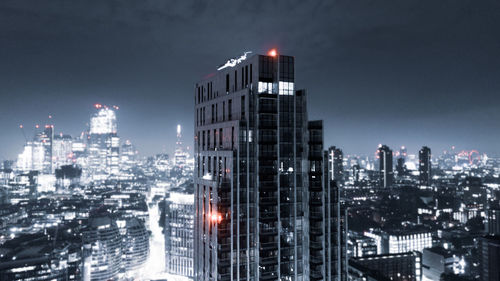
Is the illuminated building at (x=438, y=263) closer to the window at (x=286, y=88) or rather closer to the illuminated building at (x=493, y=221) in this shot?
the illuminated building at (x=493, y=221)

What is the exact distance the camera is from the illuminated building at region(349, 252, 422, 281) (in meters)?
116

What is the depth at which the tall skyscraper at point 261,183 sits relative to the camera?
4062 centimetres

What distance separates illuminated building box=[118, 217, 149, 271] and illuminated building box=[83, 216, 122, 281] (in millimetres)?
3303

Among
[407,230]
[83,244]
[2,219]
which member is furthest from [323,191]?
[2,219]

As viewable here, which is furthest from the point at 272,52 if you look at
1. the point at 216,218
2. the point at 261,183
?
the point at 216,218

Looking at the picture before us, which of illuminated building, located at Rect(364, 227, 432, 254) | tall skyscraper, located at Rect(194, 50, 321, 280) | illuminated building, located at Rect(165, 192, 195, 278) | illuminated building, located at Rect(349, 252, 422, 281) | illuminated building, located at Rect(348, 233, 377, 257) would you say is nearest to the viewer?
tall skyscraper, located at Rect(194, 50, 321, 280)

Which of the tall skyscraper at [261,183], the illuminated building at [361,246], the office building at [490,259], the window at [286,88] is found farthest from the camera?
the illuminated building at [361,246]

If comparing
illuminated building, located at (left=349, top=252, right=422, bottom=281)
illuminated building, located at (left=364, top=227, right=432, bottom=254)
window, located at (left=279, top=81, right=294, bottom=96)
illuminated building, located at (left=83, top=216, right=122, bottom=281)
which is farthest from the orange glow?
illuminated building, located at (left=364, top=227, right=432, bottom=254)

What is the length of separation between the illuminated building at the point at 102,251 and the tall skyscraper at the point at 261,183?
11243 cm

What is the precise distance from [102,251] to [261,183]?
121702 mm

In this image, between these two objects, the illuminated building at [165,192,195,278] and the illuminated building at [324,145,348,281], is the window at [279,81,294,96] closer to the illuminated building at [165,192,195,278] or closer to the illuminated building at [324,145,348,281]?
the illuminated building at [324,145,348,281]

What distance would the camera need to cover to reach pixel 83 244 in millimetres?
138875

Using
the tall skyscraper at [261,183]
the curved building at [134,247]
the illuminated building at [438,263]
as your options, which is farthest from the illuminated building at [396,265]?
the curved building at [134,247]

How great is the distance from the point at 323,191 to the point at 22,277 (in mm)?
109458
